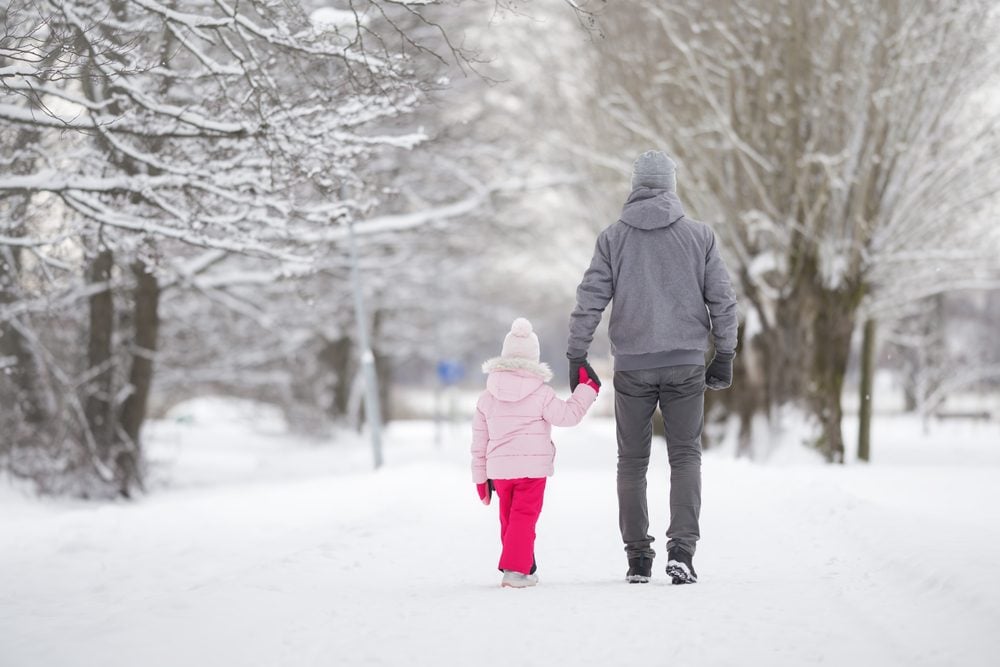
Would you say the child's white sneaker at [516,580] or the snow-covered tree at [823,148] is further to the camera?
the snow-covered tree at [823,148]

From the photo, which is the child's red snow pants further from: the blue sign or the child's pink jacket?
the blue sign

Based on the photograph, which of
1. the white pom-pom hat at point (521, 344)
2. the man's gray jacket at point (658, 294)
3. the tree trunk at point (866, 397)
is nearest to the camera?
the man's gray jacket at point (658, 294)

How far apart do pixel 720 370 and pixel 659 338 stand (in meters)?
0.37

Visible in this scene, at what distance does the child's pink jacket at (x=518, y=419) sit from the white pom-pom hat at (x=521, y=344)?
1.8 inches

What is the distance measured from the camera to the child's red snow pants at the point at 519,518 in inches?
230

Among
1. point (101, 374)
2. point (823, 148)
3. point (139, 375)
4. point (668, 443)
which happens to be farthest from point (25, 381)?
point (668, 443)

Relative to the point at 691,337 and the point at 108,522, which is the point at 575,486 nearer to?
the point at 108,522

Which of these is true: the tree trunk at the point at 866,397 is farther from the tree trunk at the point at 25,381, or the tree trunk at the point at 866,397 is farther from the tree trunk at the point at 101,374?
the tree trunk at the point at 25,381

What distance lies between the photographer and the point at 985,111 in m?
16.7

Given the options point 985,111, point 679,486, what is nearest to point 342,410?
point 985,111

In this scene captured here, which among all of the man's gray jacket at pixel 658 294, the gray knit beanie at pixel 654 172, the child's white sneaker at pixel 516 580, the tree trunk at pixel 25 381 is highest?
the gray knit beanie at pixel 654 172

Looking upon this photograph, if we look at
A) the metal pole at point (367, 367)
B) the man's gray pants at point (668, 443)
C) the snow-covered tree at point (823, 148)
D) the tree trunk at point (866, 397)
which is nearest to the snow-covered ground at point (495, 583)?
the man's gray pants at point (668, 443)

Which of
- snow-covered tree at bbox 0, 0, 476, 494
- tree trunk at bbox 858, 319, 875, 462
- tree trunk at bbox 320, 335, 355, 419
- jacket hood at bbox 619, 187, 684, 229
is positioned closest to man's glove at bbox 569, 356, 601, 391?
jacket hood at bbox 619, 187, 684, 229

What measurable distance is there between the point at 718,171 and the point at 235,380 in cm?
983
